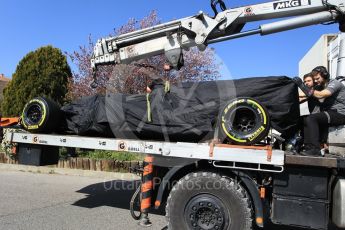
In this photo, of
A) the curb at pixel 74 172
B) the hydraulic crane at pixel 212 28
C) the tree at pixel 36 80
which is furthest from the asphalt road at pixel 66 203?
the tree at pixel 36 80

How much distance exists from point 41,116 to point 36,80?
9.43 meters

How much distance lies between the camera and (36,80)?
15.1 meters

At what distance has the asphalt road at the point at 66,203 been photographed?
608 centimetres

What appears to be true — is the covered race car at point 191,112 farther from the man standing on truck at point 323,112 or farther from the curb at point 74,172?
the curb at point 74,172

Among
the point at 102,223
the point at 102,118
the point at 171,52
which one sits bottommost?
the point at 102,223

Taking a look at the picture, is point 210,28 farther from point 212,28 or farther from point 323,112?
point 323,112

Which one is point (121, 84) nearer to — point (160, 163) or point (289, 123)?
point (160, 163)

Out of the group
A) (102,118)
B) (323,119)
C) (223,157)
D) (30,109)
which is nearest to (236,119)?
(223,157)

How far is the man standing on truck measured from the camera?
5.06 metres

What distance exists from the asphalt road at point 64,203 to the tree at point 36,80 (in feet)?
16.9

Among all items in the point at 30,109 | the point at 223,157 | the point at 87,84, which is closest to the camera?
the point at 223,157

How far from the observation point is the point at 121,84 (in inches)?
487

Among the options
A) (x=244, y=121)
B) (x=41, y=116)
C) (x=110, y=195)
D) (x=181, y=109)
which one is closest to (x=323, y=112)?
(x=244, y=121)

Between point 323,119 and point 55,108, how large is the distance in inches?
161
